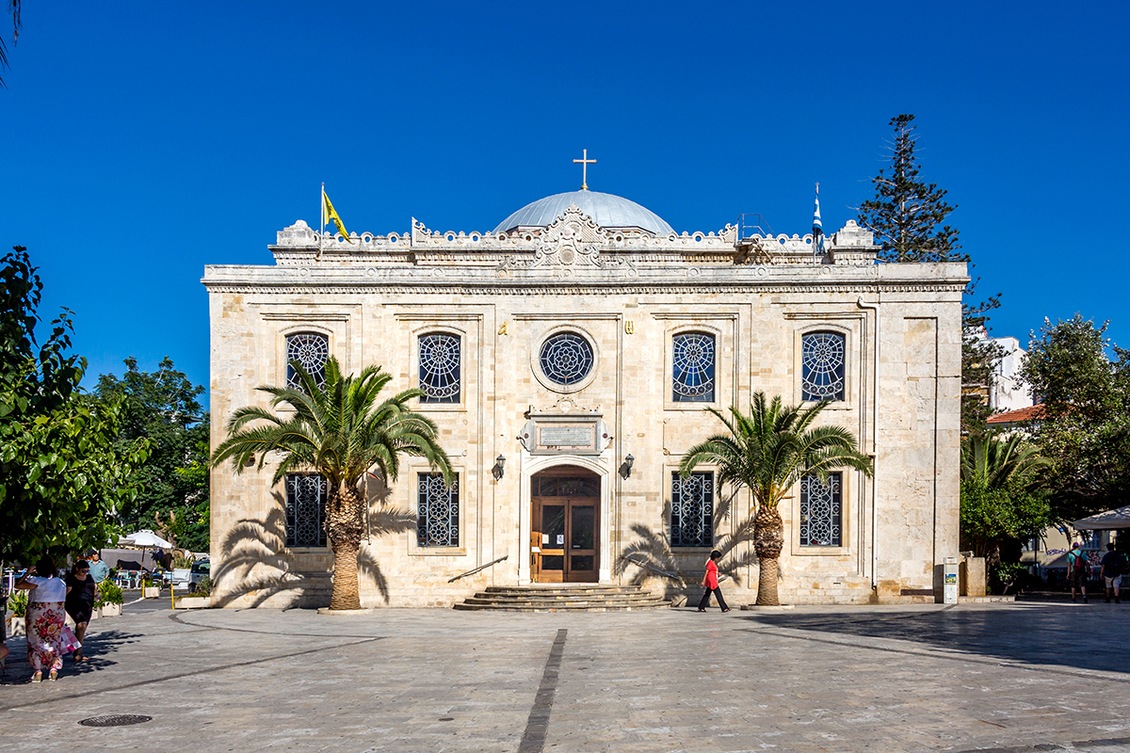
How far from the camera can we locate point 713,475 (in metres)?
27.2

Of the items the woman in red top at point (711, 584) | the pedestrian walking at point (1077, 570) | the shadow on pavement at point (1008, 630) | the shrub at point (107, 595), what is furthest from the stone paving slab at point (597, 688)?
the pedestrian walking at point (1077, 570)

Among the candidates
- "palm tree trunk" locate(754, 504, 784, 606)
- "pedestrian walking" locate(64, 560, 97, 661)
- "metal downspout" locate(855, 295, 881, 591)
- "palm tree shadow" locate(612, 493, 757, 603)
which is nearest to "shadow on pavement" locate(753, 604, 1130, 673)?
"palm tree trunk" locate(754, 504, 784, 606)

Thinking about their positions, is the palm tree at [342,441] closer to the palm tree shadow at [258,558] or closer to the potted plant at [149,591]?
the palm tree shadow at [258,558]

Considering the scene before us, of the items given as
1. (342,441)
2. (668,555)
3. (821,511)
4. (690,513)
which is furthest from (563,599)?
(821,511)

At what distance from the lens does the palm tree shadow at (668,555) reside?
26.9 metres

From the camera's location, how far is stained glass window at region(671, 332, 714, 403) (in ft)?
90.3

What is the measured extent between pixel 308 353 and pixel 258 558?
5.02 m

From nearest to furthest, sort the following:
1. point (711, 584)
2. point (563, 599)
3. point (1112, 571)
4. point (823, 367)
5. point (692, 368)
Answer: point (711, 584)
point (563, 599)
point (1112, 571)
point (823, 367)
point (692, 368)

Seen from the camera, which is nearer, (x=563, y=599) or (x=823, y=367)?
(x=563, y=599)

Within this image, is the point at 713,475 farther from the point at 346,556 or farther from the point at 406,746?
the point at 406,746

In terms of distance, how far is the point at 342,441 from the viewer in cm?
2420

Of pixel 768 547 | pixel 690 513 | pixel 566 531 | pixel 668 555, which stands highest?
pixel 690 513

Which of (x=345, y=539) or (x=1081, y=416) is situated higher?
(x=1081, y=416)

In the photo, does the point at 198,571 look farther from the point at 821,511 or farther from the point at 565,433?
the point at 821,511
